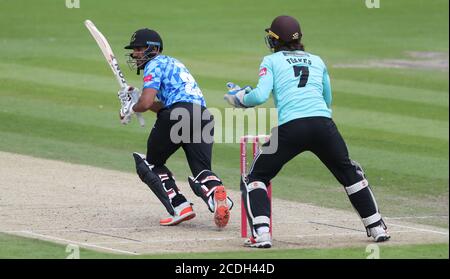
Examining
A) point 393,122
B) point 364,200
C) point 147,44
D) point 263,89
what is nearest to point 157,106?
point 147,44

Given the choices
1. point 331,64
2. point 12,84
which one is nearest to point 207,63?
point 331,64

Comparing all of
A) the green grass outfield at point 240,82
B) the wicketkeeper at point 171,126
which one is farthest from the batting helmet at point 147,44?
the green grass outfield at point 240,82

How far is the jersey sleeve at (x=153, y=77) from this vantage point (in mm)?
9828

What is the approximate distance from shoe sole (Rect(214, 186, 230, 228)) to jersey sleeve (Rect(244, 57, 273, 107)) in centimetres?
107

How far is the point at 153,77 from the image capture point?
388 inches

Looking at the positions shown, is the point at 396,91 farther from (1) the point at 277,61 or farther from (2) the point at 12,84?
(1) the point at 277,61

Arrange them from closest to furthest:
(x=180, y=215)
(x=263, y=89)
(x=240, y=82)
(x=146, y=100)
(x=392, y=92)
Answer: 1. (x=263, y=89)
2. (x=146, y=100)
3. (x=180, y=215)
4. (x=392, y=92)
5. (x=240, y=82)

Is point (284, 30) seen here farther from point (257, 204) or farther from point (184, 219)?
point (184, 219)

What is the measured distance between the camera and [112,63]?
34.5 feet

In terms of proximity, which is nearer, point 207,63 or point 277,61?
point 277,61

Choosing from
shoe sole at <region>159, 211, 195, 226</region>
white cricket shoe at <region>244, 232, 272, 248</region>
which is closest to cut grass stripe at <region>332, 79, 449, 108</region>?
shoe sole at <region>159, 211, 195, 226</region>

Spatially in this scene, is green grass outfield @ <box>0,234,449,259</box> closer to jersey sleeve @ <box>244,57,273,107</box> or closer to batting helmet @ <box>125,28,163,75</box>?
jersey sleeve @ <box>244,57,273,107</box>

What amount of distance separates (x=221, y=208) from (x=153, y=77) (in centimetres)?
128

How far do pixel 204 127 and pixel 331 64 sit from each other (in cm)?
1265
